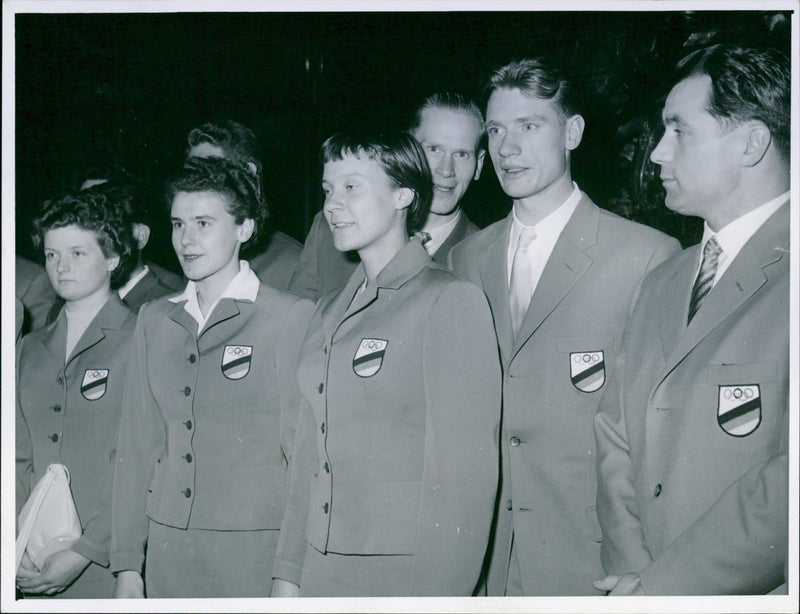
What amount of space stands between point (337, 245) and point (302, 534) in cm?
91

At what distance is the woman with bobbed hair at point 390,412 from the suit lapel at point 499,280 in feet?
0.53

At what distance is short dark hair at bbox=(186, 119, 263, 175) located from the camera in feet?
10.3

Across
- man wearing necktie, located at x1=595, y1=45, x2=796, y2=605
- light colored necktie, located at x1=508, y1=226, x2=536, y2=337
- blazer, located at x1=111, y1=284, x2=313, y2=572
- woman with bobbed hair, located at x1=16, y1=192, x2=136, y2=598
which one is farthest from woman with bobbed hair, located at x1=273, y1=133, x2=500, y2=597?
woman with bobbed hair, located at x1=16, y1=192, x2=136, y2=598

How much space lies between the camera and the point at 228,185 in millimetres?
3094

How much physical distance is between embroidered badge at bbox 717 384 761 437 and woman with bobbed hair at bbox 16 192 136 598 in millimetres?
1894

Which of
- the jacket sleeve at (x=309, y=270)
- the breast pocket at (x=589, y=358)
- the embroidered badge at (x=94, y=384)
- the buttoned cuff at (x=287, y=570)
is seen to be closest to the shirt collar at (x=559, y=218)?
the breast pocket at (x=589, y=358)

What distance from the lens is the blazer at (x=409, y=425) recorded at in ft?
8.72

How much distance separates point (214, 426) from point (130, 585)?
0.61m

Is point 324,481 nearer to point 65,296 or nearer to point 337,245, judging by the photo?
point 337,245

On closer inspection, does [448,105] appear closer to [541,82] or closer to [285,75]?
[541,82]

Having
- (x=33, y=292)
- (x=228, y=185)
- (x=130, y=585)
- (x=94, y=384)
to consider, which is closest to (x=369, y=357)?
(x=228, y=185)

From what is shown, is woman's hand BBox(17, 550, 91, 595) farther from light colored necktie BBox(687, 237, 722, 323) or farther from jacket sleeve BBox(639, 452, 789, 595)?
light colored necktie BBox(687, 237, 722, 323)

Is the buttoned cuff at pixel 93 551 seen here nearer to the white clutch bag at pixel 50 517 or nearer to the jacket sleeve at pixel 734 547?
the white clutch bag at pixel 50 517

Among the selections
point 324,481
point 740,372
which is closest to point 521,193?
point 740,372
